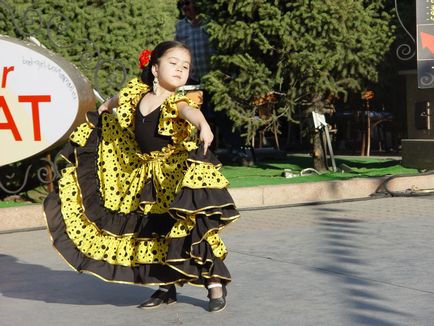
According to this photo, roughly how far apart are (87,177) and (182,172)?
72 centimetres

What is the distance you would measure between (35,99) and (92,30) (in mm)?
1098

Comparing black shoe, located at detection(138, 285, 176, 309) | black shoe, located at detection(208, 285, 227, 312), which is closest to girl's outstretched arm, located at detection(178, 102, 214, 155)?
black shoe, located at detection(208, 285, 227, 312)

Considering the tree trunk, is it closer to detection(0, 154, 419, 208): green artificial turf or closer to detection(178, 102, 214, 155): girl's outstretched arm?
detection(0, 154, 419, 208): green artificial turf

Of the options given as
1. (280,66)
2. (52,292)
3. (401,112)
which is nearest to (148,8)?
(280,66)

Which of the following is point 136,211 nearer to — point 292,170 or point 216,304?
point 216,304

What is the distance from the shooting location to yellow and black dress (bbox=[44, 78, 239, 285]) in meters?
5.84

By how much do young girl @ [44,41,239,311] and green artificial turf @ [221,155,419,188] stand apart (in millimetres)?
5546

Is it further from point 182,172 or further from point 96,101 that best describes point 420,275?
point 96,101

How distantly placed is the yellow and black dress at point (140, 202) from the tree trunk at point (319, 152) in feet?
25.0

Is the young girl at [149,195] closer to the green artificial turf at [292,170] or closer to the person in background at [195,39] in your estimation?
the green artificial turf at [292,170]

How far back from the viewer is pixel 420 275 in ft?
23.5

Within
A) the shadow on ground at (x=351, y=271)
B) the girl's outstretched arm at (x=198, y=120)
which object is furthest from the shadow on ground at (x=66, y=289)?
the girl's outstretched arm at (x=198, y=120)

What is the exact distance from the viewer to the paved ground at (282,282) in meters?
6.08

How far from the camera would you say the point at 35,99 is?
10.5 m
